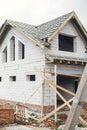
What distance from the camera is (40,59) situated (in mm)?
15703

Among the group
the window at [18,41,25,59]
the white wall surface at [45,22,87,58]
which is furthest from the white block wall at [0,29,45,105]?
the white wall surface at [45,22,87,58]

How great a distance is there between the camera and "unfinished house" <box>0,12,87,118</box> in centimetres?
1518

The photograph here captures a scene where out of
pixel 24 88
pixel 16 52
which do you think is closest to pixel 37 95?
pixel 24 88

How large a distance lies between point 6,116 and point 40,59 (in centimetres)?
477

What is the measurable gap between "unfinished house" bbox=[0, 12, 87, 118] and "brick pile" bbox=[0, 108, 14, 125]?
7.75 feet

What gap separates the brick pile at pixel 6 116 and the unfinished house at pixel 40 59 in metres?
2.36

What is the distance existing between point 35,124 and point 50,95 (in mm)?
3059

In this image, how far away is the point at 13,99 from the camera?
18500 mm

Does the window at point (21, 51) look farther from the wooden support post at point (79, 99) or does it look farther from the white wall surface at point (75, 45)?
the wooden support post at point (79, 99)

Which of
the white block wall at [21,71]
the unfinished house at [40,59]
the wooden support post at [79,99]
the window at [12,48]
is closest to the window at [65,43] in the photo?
the unfinished house at [40,59]

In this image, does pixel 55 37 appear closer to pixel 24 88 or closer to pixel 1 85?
pixel 24 88

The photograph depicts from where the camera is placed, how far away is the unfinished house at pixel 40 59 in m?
15.2

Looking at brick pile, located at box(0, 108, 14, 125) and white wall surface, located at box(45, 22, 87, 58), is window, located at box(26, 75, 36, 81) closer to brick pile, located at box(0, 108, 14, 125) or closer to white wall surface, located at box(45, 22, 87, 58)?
white wall surface, located at box(45, 22, 87, 58)

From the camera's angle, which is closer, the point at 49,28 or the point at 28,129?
the point at 28,129
